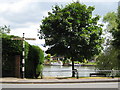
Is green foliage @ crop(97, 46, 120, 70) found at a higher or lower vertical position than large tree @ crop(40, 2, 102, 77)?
lower

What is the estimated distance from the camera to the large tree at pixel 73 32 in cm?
2014

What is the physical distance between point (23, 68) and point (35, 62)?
286 cm

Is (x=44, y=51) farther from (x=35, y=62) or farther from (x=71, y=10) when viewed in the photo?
(x=71, y=10)

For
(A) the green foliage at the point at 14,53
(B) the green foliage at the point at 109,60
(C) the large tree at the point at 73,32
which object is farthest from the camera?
(B) the green foliage at the point at 109,60

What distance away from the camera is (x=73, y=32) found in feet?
66.7

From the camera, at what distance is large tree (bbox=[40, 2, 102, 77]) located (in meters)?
20.1

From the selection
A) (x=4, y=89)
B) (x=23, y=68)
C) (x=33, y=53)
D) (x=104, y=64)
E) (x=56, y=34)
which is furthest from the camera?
(x=104, y=64)

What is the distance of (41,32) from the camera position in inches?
851


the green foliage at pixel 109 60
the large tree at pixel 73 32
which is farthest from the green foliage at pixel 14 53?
the green foliage at pixel 109 60

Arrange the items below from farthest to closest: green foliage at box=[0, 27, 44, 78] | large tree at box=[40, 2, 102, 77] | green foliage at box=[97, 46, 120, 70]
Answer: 1. green foliage at box=[97, 46, 120, 70]
2. large tree at box=[40, 2, 102, 77]
3. green foliage at box=[0, 27, 44, 78]

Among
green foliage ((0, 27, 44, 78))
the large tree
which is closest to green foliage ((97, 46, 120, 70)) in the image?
the large tree

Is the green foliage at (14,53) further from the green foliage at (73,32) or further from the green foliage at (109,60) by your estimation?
the green foliage at (109,60)

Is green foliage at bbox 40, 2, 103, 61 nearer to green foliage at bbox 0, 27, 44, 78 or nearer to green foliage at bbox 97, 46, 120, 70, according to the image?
green foliage at bbox 0, 27, 44, 78

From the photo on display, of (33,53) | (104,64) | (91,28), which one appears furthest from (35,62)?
(104,64)
